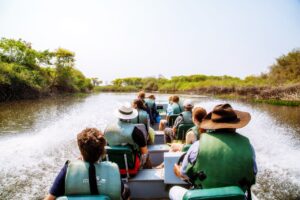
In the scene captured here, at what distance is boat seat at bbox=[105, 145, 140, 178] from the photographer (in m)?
4.18

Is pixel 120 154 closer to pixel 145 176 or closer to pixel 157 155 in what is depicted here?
pixel 145 176

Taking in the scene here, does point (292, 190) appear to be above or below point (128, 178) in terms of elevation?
below

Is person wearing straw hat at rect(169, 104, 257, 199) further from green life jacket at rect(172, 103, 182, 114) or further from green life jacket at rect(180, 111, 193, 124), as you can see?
green life jacket at rect(172, 103, 182, 114)

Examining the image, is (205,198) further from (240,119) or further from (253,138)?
(253,138)

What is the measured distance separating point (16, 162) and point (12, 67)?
25.5 meters

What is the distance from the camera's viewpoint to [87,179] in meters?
2.48

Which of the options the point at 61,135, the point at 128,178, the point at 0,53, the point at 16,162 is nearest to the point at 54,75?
the point at 0,53

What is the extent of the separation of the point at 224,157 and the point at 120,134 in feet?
7.02

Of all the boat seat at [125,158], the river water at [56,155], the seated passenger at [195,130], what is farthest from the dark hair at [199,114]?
the boat seat at [125,158]

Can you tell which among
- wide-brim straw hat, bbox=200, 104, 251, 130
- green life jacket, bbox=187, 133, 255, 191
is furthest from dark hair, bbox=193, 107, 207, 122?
green life jacket, bbox=187, 133, 255, 191

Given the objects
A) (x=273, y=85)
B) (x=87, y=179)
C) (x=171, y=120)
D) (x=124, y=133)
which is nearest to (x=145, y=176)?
(x=124, y=133)

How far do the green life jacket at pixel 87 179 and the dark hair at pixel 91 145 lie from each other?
60 millimetres

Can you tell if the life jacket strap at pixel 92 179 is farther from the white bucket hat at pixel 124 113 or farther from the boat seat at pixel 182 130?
the boat seat at pixel 182 130

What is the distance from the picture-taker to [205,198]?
6.93 ft
